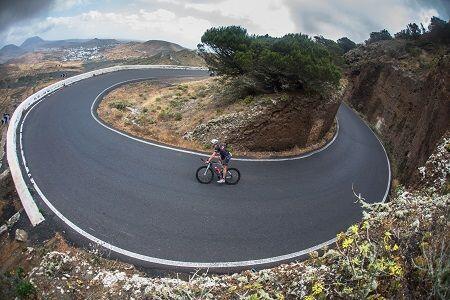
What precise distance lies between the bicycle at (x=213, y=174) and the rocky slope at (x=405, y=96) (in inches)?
255

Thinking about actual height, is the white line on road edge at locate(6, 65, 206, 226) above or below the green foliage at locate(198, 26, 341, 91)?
below

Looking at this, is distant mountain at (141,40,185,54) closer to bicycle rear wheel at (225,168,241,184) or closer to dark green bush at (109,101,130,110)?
dark green bush at (109,101,130,110)

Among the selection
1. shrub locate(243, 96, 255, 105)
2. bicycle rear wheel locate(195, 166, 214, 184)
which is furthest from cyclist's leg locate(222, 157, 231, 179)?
shrub locate(243, 96, 255, 105)

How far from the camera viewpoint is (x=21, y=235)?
11.1 meters

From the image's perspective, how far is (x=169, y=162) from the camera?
16.3 meters

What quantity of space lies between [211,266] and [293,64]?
39.1 feet

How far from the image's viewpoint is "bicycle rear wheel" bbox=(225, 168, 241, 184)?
1488cm

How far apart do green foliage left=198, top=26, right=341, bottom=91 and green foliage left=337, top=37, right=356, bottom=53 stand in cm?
4383

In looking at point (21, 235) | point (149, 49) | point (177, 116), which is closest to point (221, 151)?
point (21, 235)

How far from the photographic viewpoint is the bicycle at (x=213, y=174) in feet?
48.1

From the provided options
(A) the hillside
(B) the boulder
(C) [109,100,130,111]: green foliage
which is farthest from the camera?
(A) the hillside

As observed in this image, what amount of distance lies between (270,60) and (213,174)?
7.48 meters

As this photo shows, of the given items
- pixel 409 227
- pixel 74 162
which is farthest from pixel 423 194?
pixel 74 162

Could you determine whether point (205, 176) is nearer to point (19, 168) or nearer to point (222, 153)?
point (222, 153)
